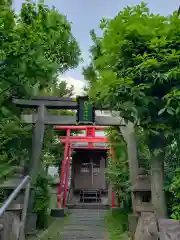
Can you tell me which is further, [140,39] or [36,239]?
[36,239]

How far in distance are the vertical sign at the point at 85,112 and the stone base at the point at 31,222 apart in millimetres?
2264

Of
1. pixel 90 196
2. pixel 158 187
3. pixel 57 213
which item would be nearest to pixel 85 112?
pixel 158 187

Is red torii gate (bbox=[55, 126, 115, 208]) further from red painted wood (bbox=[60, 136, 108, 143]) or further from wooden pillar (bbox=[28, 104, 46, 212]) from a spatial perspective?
wooden pillar (bbox=[28, 104, 46, 212])

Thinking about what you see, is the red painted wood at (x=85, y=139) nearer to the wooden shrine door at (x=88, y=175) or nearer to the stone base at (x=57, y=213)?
the wooden shrine door at (x=88, y=175)

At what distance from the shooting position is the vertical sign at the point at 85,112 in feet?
19.1

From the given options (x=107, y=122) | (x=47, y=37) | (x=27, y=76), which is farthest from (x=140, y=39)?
(x=107, y=122)

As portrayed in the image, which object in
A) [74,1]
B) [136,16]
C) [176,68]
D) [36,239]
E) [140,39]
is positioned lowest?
[36,239]

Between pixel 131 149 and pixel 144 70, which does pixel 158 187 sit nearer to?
pixel 144 70

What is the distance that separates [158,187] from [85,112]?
279 centimetres

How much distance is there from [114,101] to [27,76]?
3.53 ft

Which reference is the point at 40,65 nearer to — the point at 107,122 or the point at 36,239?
the point at 107,122

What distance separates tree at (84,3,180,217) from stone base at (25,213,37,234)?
3.15m

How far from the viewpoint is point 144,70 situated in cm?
293

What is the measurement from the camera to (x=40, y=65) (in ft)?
9.95
